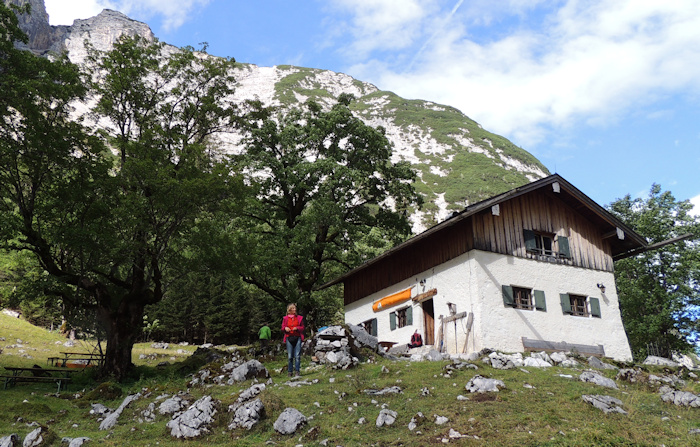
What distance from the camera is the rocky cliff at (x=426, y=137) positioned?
125 metres

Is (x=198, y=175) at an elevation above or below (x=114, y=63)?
below

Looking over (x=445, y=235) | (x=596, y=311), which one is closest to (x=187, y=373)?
(x=445, y=235)

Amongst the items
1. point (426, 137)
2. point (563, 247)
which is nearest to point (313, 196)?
point (563, 247)

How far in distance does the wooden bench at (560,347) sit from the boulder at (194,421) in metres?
14.5

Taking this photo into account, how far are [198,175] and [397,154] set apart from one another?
135 meters

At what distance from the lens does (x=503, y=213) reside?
74.9ft

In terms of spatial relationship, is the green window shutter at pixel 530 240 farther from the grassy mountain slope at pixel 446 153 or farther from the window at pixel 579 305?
the grassy mountain slope at pixel 446 153

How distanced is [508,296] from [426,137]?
501ft

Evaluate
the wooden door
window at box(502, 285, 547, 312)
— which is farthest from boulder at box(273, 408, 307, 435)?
the wooden door

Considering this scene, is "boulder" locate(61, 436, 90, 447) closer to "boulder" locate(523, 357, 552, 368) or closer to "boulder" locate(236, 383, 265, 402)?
"boulder" locate(236, 383, 265, 402)

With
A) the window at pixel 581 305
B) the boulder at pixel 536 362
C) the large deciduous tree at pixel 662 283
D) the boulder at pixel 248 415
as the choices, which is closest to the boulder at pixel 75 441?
the boulder at pixel 248 415

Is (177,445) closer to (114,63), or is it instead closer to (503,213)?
(503,213)

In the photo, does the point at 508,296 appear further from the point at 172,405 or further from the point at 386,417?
the point at 172,405

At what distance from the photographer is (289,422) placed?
32.9 ft
